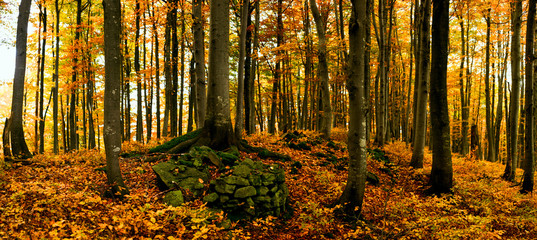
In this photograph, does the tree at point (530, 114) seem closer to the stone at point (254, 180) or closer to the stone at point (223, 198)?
the stone at point (254, 180)

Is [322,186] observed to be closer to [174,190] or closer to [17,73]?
[174,190]

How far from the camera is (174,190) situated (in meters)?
5.39

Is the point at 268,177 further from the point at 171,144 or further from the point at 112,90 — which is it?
the point at 171,144

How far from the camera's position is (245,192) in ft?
17.5

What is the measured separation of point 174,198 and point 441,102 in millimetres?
7523

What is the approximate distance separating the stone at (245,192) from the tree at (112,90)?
2.17 meters

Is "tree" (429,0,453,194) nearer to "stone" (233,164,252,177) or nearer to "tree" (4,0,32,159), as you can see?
"stone" (233,164,252,177)

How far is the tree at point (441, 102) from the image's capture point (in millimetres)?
7535

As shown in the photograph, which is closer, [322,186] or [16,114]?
[322,186]

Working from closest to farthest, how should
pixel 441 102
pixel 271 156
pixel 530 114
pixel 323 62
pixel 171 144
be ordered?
pixel 441 102 → pixel 171 144 → pixel 530 114 → pixel 271 156 → pixel 323 62

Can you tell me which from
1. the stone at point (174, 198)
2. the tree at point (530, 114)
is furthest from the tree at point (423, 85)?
the stone at point (174, 198)

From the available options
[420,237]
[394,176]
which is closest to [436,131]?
[394,176]

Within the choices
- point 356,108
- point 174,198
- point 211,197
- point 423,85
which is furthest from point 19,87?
point 423,85

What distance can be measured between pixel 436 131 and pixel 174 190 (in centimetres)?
723
